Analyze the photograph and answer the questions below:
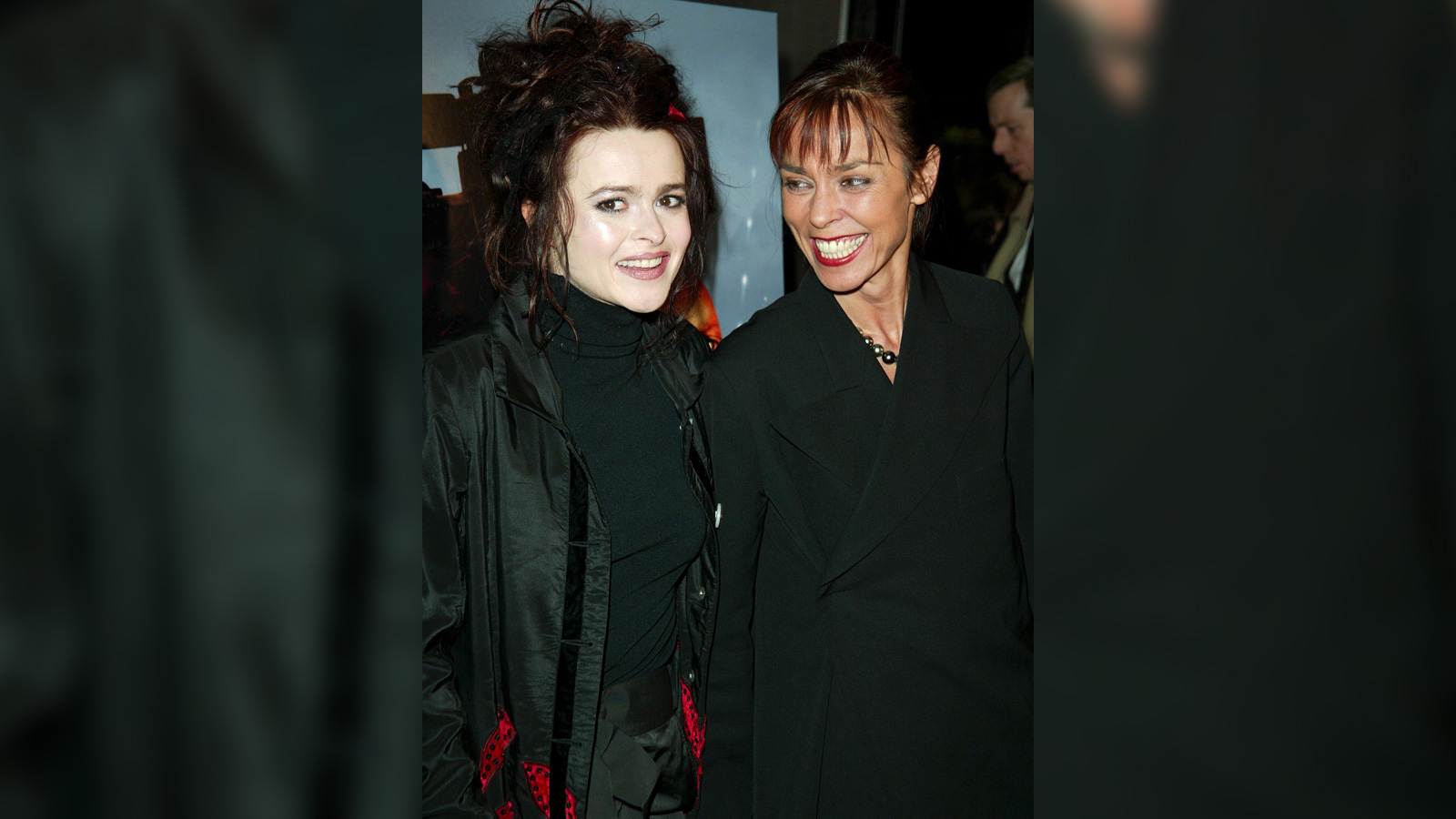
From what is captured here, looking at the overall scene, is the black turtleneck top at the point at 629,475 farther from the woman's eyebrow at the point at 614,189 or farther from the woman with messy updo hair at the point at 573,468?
the woman's eyebrow at the point at 614,189

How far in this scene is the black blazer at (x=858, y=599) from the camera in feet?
4.10

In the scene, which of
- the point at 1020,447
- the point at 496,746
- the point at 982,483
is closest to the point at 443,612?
the point at 496,746

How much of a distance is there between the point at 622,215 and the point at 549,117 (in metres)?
0.17

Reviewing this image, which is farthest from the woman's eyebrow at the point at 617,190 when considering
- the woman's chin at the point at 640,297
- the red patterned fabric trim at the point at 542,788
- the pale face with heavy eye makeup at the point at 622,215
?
the red patterned fabric trim at the point at 542,788

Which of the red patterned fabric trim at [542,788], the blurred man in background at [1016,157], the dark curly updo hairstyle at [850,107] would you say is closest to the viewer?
the red patterned fabric trim at [542,788]

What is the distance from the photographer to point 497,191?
4.13 ft

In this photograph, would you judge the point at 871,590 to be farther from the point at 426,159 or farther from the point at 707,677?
the point at 426,159

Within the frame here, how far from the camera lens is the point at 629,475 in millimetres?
1216

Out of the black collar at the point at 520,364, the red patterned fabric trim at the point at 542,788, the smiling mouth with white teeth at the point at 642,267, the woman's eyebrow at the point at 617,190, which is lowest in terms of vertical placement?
the red patterned fabric trim at the point at 542,788

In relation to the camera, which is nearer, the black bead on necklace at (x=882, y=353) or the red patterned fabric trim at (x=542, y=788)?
the red patterned fabric trim at (x=542, y=788)

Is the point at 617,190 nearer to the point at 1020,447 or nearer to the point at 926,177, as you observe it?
the point at 926,177
